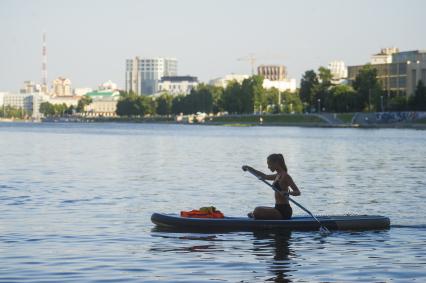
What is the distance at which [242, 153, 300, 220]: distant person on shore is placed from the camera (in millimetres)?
26406

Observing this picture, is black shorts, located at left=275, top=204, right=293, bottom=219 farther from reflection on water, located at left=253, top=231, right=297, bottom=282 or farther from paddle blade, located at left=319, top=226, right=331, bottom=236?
paddle blade, located at left=319, top=226, right=331, bottom=236

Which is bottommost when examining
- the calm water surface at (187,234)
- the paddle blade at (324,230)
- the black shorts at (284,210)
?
the calm water surface at (187,234)

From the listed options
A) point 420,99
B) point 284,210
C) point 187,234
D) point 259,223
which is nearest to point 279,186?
point 284,210

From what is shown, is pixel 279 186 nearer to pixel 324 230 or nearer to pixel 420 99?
pixel 324 230

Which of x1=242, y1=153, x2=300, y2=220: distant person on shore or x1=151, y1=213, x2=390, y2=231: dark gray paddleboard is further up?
x1=242, y1=153, x2=300, y2=220: distant person on shore

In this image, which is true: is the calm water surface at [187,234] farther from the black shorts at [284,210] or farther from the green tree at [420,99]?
the green tree at [420,99]

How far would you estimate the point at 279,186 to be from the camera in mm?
27062

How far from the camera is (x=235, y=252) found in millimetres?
24984

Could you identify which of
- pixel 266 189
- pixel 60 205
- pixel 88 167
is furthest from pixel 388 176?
pixel 60 205

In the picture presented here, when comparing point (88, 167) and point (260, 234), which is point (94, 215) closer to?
point (260, 234)

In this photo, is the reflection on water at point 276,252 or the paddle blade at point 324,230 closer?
the reflection on water at point 276,252

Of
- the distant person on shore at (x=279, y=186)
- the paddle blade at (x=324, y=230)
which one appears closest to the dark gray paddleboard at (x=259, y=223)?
the paddle blade at (x=324, y=230)

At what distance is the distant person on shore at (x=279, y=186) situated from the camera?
26.4 m

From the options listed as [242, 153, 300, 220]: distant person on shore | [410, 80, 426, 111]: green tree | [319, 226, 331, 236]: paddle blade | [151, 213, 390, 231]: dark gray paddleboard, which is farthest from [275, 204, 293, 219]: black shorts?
[410, 80, 426, 111]: green tree
